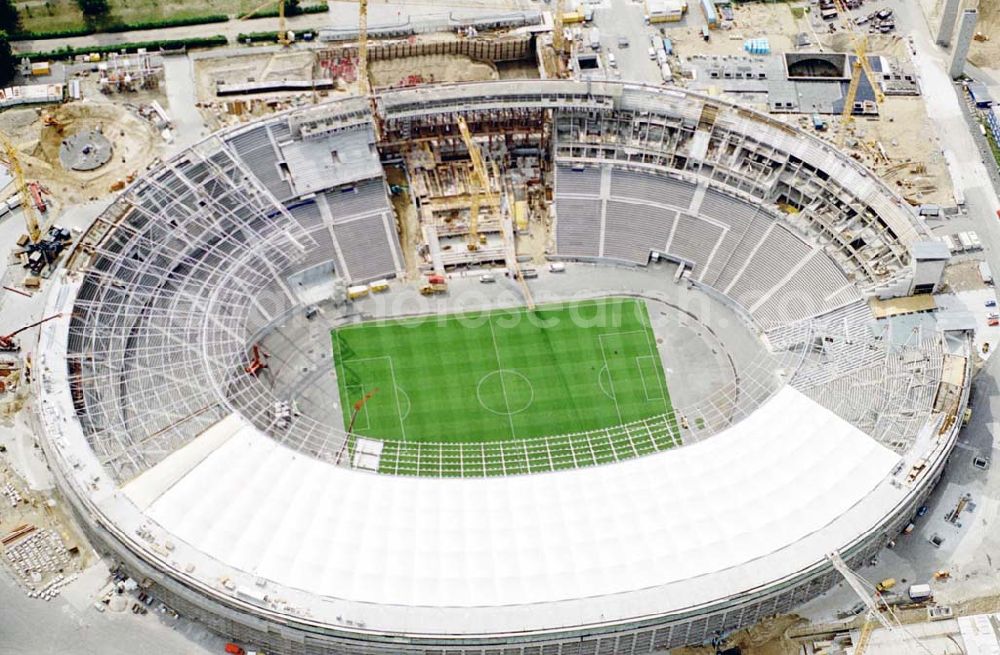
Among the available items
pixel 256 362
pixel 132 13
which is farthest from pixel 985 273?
pixel 132 13

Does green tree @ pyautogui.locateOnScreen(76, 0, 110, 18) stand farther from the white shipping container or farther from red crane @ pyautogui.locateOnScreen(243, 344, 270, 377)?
the white shipping container

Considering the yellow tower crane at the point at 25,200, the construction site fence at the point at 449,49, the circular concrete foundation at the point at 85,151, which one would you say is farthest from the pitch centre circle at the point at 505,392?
the circular concrete foundation at the point at 85,151

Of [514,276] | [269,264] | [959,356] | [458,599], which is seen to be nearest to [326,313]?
[269,264]

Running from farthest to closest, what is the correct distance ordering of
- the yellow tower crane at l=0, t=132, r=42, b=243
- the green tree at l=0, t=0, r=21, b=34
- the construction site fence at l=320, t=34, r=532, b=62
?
the green tree at l=0, t=0, r=21, b=34 < the construction site fence at l=320, t=34, r=532, b=62 < the yellow tower crane at l=0, t=132, r=42, b=243

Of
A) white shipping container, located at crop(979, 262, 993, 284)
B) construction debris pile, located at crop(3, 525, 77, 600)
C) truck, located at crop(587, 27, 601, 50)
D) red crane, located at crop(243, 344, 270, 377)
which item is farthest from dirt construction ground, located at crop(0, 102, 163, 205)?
white shipping container, located at crop(979, 262, 993, 284)

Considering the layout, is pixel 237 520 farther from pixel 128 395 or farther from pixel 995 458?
pixel 995 458

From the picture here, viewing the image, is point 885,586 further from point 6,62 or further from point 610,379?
point 6,62
